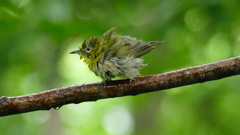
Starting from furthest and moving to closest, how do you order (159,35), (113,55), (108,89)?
(159,35) → (113,55) → (108,89)

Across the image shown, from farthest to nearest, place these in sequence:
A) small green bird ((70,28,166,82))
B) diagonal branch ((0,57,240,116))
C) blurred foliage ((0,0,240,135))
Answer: blurred foliage ((0,0,240,135)) < small green bird ((70,28,166,82)) < diagonal branch ((0,57,240,116))

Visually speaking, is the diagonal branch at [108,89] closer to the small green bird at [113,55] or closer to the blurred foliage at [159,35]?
the small green bird at [113,55]

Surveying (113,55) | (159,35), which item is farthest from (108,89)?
(159,35)

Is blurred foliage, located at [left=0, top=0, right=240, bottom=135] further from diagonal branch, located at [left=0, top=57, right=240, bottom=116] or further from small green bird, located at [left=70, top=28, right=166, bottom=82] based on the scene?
diagonal branch, located at [left=0, top=57, right=240, bottom=116]

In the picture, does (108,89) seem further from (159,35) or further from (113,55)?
(159,35)

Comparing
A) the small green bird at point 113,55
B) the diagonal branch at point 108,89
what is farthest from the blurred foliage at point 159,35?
the diagonal branch at point 108,89

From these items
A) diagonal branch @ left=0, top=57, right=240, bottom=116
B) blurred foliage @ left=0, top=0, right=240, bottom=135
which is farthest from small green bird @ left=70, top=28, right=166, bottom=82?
blurred foliage @ left=0, top=0, right=240, bottom=135
